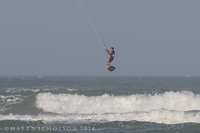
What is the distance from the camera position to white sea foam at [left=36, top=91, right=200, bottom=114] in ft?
90.6

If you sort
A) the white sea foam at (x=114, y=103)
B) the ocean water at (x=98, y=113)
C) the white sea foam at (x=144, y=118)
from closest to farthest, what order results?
the ocean water at (x=98, y=113), the white sea foam at (x=144, y=118), the white sea foam at (x=114, y=103)

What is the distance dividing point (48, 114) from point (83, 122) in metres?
5.46

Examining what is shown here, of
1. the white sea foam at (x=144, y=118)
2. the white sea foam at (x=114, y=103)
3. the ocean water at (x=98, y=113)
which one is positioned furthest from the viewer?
the white sea foam at (x=114, y=103)

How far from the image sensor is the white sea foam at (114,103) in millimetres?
27609

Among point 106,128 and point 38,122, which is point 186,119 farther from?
point 38,122

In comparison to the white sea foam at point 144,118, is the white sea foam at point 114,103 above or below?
above

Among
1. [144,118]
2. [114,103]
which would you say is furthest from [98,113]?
[114,103]

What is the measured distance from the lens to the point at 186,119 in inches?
841

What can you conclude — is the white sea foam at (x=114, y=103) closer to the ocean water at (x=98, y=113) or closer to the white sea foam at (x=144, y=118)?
the ocean water at (x=98, y=113)

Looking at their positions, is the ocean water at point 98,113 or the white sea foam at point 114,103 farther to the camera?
the white sea foam at point 114,103

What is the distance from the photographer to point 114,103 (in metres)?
29.3

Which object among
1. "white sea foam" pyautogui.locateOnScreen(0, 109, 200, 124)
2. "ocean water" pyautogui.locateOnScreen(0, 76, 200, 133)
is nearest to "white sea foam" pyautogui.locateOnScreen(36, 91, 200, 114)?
"ocean water" pyautogui.locateOnScreen(0, 76, 200, 133)

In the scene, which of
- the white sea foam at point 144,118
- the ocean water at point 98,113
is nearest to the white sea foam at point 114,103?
the ocean water at point 98,113

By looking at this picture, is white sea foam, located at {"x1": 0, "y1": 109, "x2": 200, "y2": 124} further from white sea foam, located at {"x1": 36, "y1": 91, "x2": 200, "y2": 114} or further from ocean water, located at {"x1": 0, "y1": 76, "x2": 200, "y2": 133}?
white sea foam, located at {"x1": 36, "y1": 91, "x2": 200, "y2": 114}
